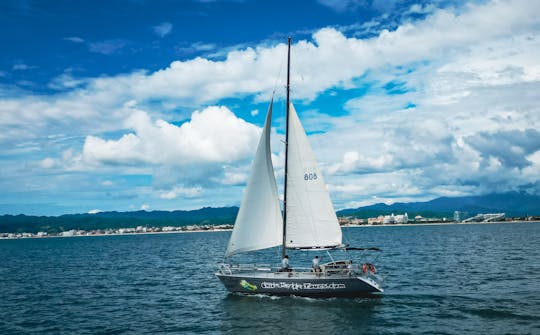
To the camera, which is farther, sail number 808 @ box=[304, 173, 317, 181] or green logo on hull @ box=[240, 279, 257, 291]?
green logo on hull @ box=[240, 279, 257, 291]

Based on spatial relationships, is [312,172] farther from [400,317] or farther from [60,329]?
[60,329]

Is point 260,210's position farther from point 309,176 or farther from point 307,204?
point 309,176

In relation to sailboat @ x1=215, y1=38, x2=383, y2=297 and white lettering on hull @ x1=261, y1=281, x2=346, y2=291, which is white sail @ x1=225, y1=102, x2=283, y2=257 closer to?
Result: sailboat @ x1=215, y1=38, x2=383, y2=297

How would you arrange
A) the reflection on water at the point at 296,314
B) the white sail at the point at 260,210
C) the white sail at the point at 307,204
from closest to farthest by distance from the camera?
the reflection on water at the point at 296,314
the white sail at the point at 307,204
the white sail at the point at 260,210

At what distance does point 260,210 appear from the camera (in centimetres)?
3459

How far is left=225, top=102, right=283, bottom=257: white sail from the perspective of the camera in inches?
1356

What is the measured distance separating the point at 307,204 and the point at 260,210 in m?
3.80

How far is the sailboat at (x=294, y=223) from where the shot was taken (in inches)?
1319

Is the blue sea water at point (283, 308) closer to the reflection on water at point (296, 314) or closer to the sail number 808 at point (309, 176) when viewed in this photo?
the reflection on water at point (296, 314)

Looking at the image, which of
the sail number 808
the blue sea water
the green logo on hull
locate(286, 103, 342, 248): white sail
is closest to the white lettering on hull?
the green logo on hull

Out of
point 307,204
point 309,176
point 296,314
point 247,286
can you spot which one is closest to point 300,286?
point 296,314

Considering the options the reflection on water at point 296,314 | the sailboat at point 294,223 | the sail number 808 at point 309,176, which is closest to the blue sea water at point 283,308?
the reflection on water at point 296,314

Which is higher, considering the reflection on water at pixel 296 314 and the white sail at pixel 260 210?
the white sail at pixel 260 210

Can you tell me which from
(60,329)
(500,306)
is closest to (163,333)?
(60,329)
